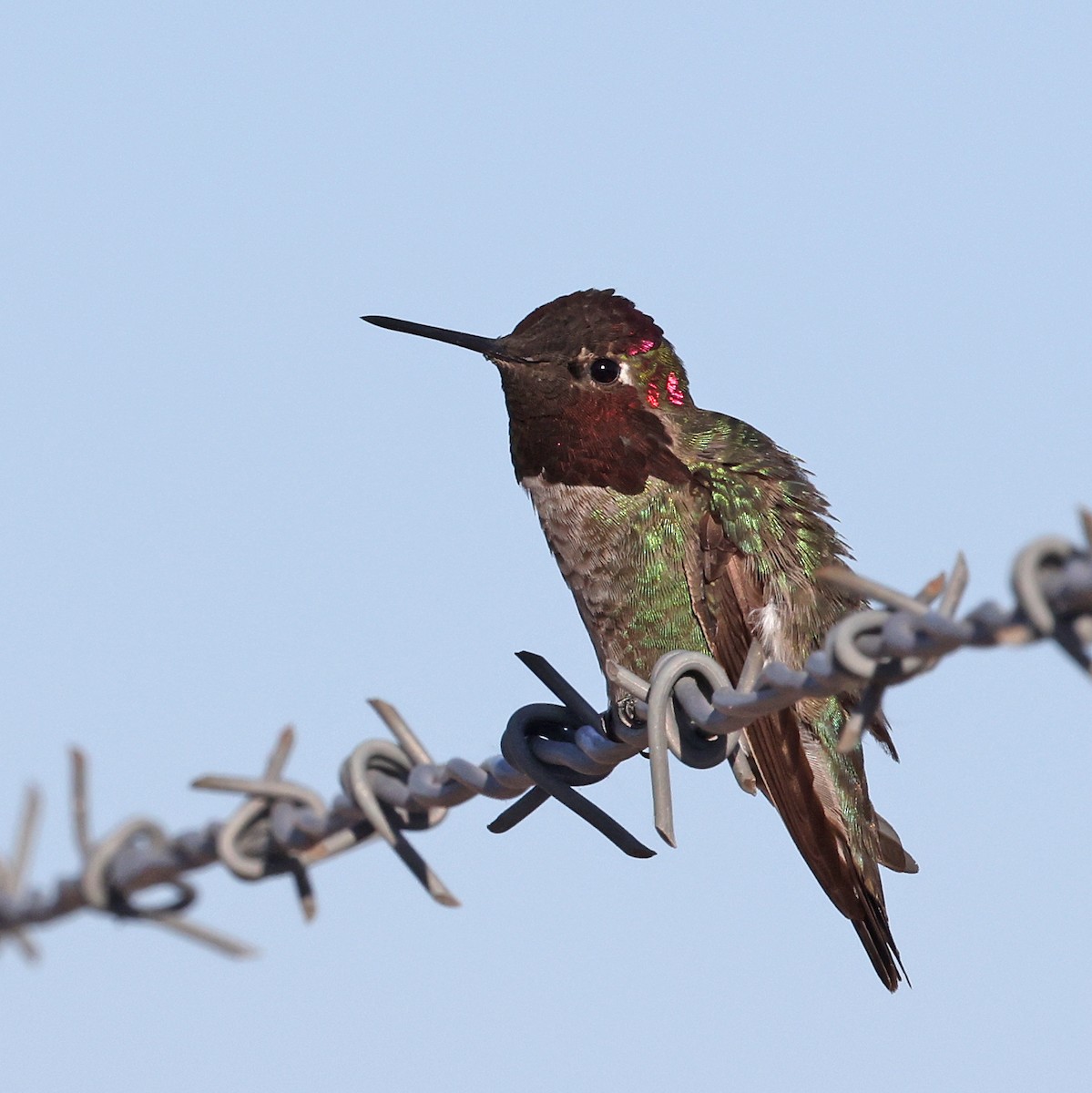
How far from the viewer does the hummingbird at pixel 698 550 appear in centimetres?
629

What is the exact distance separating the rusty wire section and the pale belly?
2.80 m

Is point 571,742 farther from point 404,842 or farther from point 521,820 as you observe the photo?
point 404,842

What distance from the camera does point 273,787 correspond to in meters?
2.77

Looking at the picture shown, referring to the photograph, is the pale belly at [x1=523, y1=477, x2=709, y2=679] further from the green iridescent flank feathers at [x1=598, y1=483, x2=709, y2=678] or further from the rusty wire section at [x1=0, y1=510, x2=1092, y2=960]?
the rusty wire section at [x1=0, y1=510, x2=1092, y2=960]

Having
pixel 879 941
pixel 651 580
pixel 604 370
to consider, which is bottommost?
pixel 879 941

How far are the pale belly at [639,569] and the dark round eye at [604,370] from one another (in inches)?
23.1

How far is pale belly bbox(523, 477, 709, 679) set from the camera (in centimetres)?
645

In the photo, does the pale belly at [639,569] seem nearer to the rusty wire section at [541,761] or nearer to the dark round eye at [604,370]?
the dark round eye at [604,370]

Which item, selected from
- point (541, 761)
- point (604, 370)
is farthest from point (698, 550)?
point (541, 761)

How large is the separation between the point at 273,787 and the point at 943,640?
3.71ft

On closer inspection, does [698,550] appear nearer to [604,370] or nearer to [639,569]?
[639,569]

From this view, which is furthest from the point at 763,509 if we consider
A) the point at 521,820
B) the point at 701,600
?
the point at 521,820

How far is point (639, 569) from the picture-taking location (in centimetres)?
645

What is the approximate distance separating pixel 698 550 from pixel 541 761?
3068 mm
